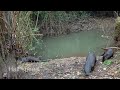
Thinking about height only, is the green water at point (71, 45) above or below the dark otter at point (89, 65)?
below

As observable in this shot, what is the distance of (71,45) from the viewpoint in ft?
32.0

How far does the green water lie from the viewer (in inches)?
322

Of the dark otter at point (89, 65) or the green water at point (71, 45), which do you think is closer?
the dark otter at point (89, 65)

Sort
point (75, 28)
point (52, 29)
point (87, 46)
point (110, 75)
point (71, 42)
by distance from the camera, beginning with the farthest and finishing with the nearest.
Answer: point (75, 28), point (52, 29), point (71, 42), point (87, 46), point (110, 75)

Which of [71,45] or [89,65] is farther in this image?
[71,45]

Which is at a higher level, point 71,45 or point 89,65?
point 89,65

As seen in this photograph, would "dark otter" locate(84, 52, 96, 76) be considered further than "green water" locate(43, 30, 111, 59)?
No

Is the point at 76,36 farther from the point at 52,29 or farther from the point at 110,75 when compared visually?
the point at 110,75

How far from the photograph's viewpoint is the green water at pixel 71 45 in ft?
26.8

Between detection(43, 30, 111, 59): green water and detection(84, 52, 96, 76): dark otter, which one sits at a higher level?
detection(84, 52, 96, 76): dark otter
